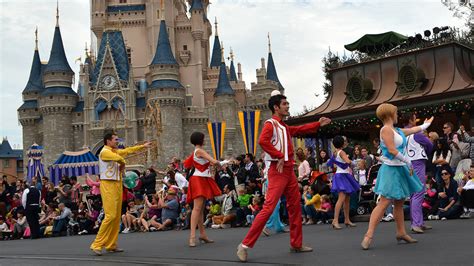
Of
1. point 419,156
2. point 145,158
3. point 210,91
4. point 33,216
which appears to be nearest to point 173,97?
point 210,91

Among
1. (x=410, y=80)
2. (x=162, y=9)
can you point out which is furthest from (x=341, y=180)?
(x=162, y=9)

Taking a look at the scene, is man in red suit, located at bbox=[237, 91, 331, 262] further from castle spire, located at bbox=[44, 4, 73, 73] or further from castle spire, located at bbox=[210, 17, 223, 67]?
castle spire, located at bbox=[210, 17, 223, 67]

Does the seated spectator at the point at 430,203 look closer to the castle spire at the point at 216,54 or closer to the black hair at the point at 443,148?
the black hair at the point at 443,148

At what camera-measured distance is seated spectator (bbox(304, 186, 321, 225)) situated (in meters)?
10.8

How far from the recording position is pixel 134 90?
54.4 meters

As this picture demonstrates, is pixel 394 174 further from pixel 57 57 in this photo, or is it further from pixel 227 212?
pixel 57 57

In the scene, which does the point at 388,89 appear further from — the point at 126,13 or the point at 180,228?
the point at 126,13

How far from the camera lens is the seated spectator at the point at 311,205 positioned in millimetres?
10781

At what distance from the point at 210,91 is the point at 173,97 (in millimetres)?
10806

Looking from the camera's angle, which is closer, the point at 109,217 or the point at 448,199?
the point at 109,217

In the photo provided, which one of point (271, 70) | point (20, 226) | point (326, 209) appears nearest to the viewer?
point (326, 209)

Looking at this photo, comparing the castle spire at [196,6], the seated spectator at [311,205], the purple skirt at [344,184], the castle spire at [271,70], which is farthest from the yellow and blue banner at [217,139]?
the castle spire at [196,6]

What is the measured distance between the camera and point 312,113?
1789 cm

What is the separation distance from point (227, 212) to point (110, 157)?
4.99 metres
